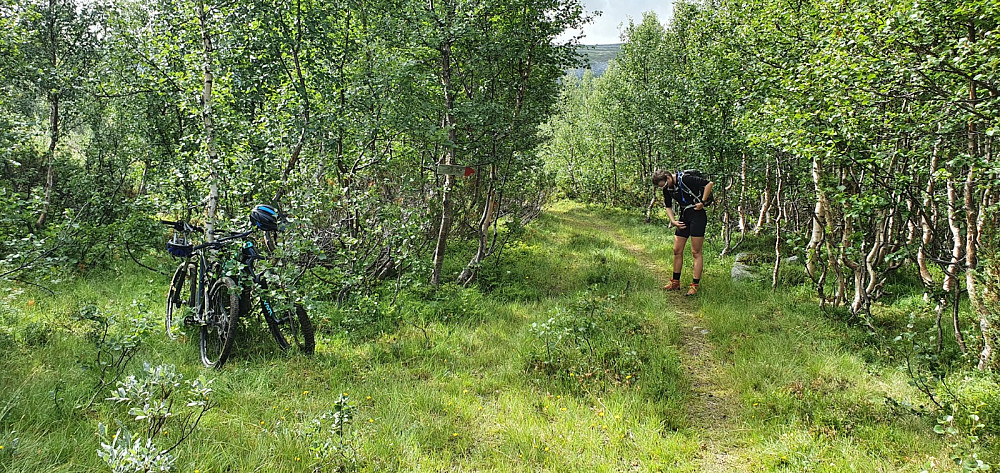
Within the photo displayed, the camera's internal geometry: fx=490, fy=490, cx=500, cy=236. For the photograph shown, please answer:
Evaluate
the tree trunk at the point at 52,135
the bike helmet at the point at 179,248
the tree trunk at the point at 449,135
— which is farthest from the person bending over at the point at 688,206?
the tree trunk at the point at 52,135

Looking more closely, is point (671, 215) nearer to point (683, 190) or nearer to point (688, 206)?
point (688, 206)

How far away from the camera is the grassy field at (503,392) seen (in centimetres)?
343

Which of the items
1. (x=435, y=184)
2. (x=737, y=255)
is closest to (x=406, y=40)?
(x=435, y=184)

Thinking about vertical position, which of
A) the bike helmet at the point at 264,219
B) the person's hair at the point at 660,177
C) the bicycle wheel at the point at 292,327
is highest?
the person's hair at the point at 660,177

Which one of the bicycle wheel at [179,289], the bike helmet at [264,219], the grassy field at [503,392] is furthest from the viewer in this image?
the bicycle wheel at [179,289]

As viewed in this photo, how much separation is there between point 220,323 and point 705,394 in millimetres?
4877

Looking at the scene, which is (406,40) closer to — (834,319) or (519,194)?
(519,194)

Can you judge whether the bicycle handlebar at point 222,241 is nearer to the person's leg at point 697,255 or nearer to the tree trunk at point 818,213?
the tree trunk at point 818,213

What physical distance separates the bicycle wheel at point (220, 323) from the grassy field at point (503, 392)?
17 centimetres

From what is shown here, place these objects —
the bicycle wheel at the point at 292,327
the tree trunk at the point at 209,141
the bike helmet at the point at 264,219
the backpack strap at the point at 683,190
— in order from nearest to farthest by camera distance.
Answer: the bike helmet at the point at 264,219 → the bicycle wheel at the point at 292,327 → the tree trunk at the point at 209,141 → the backpack strap at the point at 683,190

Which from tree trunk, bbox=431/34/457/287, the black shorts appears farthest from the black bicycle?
the black shorts

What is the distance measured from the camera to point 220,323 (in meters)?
4.96

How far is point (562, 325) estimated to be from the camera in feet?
19.5

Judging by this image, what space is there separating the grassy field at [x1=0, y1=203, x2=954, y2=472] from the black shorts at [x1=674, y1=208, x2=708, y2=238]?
44.3 inches
